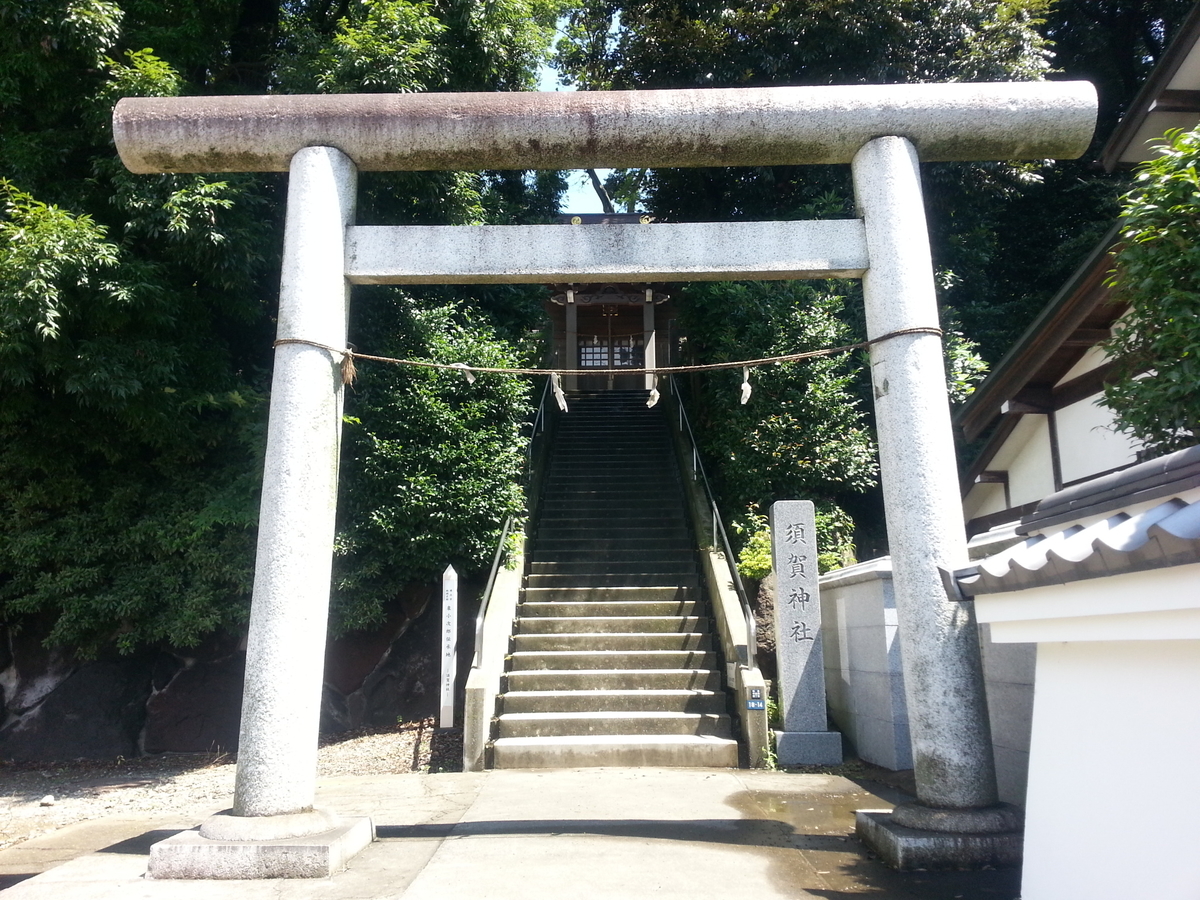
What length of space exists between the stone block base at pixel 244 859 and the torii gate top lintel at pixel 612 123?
4357 mm

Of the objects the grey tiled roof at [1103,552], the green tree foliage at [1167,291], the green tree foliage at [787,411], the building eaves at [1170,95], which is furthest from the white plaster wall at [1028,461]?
the grey tiled roof at [1103,552]

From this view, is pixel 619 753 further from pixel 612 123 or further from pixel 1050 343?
pixel 1050 343

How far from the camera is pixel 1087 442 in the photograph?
8328 mm

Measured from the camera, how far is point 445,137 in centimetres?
565

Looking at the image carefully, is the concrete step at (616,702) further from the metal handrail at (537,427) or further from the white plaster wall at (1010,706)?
the metal handrail at (537,427)

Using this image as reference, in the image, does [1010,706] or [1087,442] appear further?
[1087,442]

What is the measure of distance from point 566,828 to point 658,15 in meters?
14.8

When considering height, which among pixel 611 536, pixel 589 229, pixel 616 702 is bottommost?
pixel 616 702

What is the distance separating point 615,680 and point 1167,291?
20.4ft

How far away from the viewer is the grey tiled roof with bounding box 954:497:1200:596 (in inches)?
105

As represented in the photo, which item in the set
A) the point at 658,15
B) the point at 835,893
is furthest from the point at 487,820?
the point at 658,15

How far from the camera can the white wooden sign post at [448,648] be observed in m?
8.93

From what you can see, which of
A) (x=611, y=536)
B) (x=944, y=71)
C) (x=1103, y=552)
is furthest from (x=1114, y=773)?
(x=944, y=71)

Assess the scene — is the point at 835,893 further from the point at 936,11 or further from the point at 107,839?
the point at 936,11
